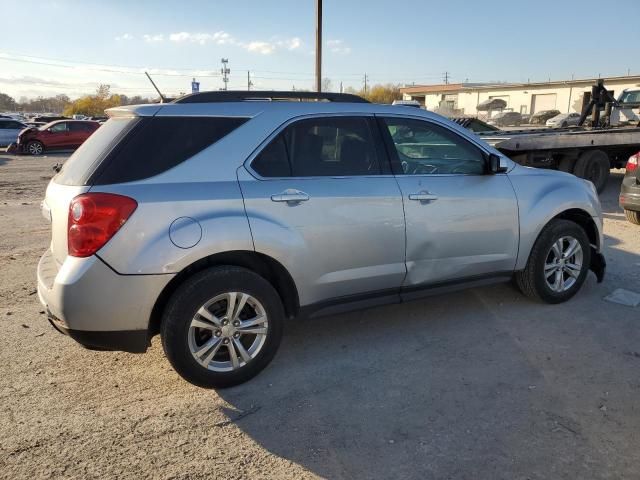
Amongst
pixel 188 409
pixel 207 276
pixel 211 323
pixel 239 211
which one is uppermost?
pixel 239 211

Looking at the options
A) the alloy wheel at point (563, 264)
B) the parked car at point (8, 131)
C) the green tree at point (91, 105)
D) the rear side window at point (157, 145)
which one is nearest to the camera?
the rear side window at point (157, 145)

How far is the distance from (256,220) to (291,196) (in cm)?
29

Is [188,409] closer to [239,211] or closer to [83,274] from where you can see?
[83,274]

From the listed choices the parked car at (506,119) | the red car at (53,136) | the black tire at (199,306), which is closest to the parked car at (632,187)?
the black tire at (199,306)

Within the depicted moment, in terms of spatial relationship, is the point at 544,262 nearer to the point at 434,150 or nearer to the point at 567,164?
the point at 434,150

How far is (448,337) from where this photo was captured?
13.4ft

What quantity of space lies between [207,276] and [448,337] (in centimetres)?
201

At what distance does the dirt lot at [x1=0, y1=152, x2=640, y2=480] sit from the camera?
263 centimetres

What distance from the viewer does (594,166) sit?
10328 mm

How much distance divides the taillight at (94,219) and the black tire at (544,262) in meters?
3.34

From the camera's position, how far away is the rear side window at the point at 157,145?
117 inches

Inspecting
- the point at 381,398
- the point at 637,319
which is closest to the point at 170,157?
the point at 381,398

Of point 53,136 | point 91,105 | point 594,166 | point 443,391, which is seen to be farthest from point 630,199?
point 91,105

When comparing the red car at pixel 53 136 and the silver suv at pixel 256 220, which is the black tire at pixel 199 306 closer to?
the silver suv at pixel 256 220
